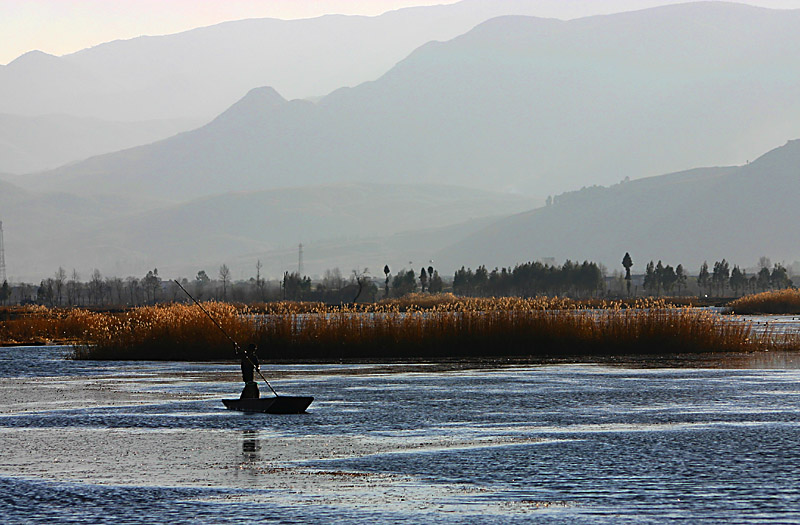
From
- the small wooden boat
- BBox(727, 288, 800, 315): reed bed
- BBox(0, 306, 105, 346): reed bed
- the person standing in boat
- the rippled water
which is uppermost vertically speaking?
BBox(727, 288, 800, 315): reed bed

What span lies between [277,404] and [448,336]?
21.9m

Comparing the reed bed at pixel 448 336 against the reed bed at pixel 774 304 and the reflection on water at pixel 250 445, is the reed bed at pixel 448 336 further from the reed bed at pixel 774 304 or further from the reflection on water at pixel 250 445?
the reed bed at pixel 774 304

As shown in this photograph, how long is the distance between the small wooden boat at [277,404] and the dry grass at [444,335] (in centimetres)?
2002

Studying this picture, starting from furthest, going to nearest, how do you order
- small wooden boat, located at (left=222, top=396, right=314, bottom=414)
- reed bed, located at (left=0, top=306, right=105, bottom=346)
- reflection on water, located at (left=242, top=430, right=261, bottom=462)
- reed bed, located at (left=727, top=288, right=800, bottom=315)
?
1. reed bed, located at (left=727, top=288, right=800, bottom=315)
2. reed bed, located at (left=0, top=306, right=105, bottom=346)
3. small wooden boat, located at (left=222, top=396, right=314, bottom=414)
4. reflection on water, located at (left=242, top=430, right=261, bottom=462)

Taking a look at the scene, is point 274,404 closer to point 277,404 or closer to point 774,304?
point 277,404

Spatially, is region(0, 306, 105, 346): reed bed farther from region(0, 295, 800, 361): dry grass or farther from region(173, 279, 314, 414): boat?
region(173, 279, 314, 414): boat

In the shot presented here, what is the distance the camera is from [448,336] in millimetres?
55344

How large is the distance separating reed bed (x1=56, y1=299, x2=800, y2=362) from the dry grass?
1.8 inches

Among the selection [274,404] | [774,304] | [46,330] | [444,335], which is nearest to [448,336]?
[444,335]

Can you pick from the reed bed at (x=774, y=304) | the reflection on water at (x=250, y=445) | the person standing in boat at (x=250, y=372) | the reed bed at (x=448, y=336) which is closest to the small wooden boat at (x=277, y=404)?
the person standing in boat at (x=250, y=372)

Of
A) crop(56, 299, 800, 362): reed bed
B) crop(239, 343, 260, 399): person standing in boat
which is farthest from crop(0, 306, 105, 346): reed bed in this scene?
crop(239, 343, 260, 399): person standing in boat

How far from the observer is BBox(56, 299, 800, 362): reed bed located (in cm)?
5525

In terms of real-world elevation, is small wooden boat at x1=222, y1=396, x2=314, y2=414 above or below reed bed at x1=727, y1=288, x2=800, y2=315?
below

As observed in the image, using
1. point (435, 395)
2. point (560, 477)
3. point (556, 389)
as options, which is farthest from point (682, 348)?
point (560, 477)
